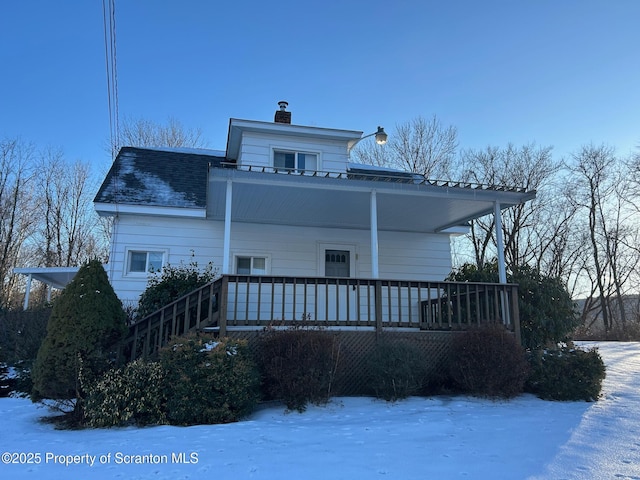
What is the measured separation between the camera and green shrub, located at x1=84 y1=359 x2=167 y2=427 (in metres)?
5.56

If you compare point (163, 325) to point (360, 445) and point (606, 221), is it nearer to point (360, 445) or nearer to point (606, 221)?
point (360, 445)

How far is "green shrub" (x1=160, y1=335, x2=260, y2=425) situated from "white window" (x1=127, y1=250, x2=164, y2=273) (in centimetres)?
467

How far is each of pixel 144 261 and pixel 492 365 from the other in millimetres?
7810

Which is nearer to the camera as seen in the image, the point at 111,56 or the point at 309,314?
the point at 309,314

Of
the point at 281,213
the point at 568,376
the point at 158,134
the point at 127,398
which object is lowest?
the point at 127,398

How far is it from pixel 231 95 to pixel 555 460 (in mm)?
11917

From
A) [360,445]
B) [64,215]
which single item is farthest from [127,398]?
[64,215]

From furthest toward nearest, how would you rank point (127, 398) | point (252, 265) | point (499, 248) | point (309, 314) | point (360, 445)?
point (252, 265), point (499, 248), point (309, 314), point (127, 398), point (360, 445)

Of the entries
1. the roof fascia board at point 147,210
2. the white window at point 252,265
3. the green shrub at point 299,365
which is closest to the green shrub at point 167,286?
the white window at point 252,265

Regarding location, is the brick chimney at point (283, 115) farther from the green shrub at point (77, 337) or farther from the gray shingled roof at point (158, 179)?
the green shrub at point (77, 337)

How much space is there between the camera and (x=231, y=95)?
12992 millimetres

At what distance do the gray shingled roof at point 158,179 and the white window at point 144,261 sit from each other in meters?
1.18

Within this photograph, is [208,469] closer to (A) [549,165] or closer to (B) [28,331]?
(B) [28,331]

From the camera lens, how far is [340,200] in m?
9.18
